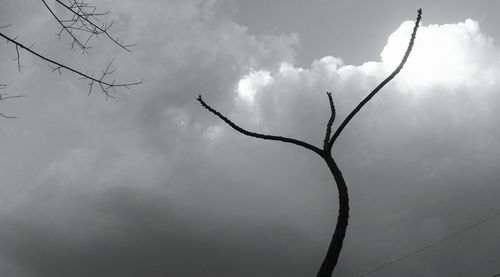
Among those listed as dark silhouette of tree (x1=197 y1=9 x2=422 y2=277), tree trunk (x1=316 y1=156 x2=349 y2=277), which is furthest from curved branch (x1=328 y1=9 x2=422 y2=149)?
tree trunk (x1=316 y1=156 x2=349 y2=277)

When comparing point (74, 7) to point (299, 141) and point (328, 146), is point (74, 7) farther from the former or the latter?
point (328, 146)

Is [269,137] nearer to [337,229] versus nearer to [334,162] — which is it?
[334,162]

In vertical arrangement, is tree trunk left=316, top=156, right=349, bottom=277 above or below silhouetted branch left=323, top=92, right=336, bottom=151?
below

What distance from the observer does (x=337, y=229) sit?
125 inches

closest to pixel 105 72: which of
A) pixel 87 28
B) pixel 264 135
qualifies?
pixel 87 28

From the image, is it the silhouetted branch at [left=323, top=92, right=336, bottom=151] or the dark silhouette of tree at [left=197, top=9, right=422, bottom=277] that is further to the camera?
the silhouetted branch at [left=323, top=92, right=336, bottom=151]

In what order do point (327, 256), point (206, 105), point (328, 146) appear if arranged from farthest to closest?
point (206, 105), point (328, 146), point (327, 256)

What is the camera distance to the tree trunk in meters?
2.97

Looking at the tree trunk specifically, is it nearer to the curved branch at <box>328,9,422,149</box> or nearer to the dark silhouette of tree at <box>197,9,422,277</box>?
the dark silhouette of tree at <box>197,9,422,277</box>

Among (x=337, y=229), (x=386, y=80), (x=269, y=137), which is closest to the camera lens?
(x=337, y=229)

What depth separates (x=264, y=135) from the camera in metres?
3.77

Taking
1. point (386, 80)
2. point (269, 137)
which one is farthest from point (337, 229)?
point (386, 80)

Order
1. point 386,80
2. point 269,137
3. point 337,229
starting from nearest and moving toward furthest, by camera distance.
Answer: point 337,229 < point 386,80 < point 269,137

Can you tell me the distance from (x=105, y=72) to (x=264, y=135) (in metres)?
1.53
